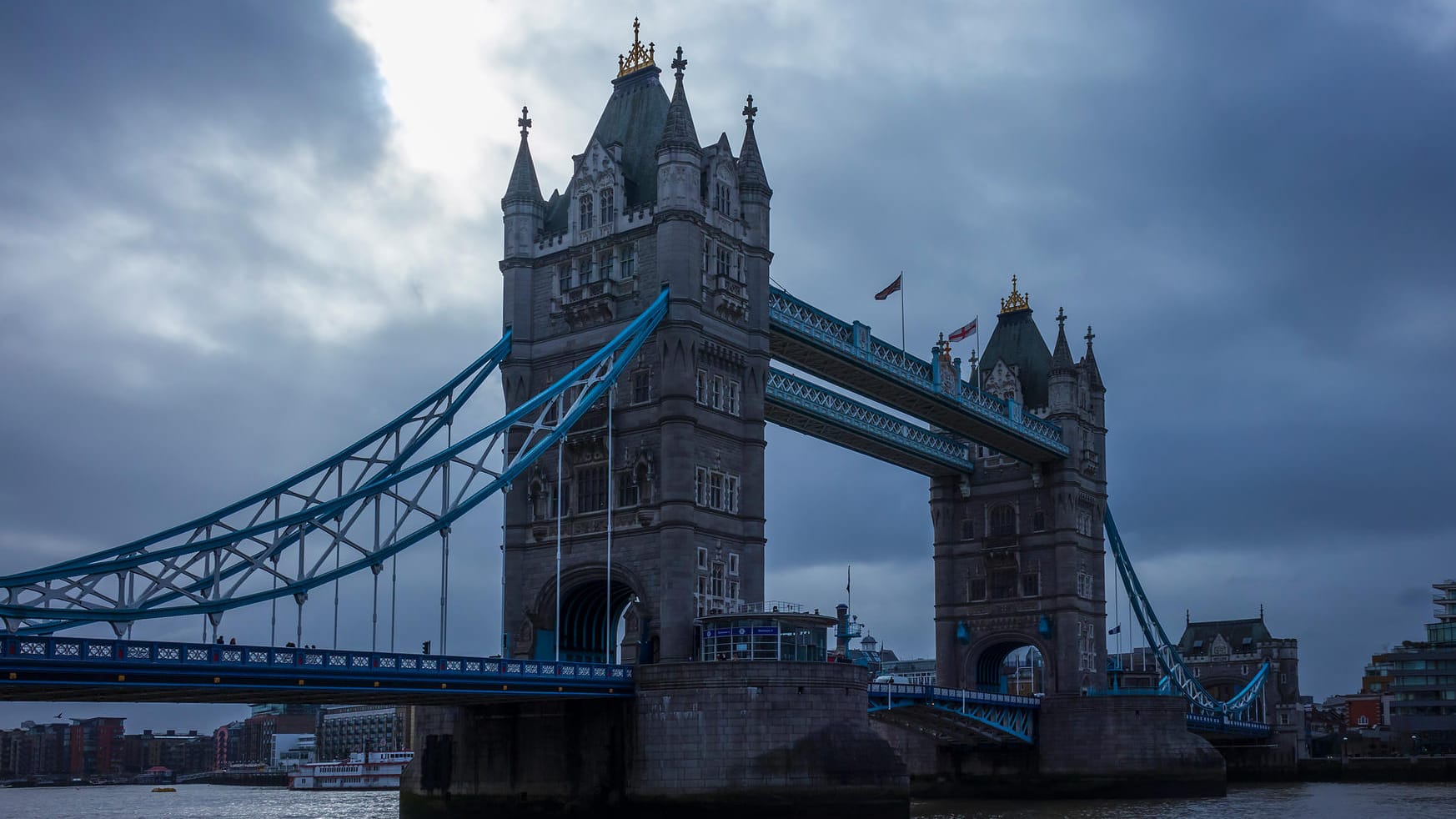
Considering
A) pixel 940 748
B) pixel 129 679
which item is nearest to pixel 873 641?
pixel 940 748

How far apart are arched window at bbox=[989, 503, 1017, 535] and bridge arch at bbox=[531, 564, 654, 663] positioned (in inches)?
1532

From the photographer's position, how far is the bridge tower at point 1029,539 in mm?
99875

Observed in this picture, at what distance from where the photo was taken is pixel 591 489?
67.8 metres

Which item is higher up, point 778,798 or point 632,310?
point 632,310

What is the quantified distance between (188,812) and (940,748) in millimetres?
52205

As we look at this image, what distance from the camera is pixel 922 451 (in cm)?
9781

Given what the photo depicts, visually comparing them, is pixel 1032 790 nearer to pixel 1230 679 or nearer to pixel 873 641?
pixel 873 641

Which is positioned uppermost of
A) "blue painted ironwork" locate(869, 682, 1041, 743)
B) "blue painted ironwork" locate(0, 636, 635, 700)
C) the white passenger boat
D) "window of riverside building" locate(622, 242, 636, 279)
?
"window of riverside building" locate(622, 242, 636, 279)

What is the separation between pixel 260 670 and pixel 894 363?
146ft

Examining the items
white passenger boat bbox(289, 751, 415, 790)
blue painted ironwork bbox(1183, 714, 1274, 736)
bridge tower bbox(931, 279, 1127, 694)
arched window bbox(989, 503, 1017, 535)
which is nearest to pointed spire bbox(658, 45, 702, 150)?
bridge tower bbox(931, 279, 1127, 694)

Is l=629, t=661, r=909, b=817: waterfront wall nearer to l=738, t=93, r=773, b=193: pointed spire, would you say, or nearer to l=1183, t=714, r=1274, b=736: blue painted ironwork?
l=738, t=93, r=773, b=193: pointed spire

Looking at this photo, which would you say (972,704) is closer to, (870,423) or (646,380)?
(870,423)

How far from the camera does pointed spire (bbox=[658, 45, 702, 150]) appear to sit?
6706 cm

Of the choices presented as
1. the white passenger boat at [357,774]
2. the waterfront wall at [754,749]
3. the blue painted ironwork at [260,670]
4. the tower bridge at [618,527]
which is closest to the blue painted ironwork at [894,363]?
the tower bridge at [618,527]
